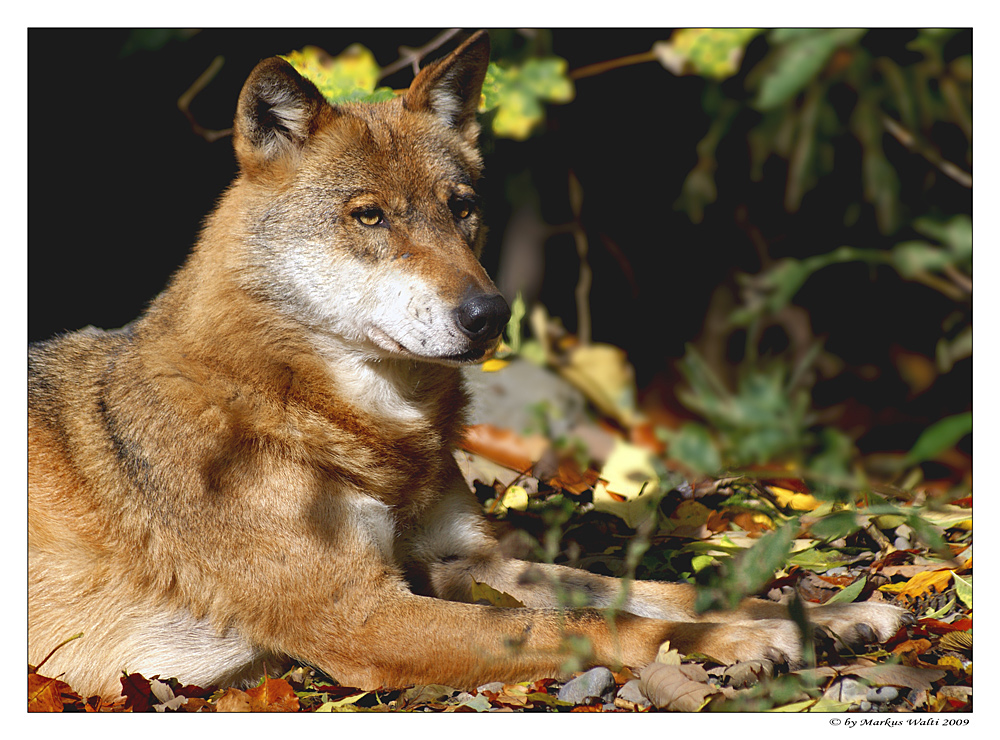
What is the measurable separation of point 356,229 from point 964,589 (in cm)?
252

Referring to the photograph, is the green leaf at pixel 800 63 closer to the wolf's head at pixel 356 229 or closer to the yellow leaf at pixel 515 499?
the wolf's head at pixel 356 229

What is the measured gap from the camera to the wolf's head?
3.02m

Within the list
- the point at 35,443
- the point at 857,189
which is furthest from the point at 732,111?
the point at 857,189

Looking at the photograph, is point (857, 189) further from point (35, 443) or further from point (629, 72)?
point (35, 443)

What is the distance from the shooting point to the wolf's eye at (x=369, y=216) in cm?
324

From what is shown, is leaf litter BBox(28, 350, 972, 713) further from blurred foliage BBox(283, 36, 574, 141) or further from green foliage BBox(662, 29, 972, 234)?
blurred foliage BBox(283, 36, 574, 141)

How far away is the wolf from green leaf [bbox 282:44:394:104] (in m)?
0.68

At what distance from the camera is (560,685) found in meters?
2.86

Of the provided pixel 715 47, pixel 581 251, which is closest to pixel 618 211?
pixel 581 251

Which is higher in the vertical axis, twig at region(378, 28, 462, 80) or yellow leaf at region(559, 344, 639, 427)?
twig at region(378, 28, 462, 80)

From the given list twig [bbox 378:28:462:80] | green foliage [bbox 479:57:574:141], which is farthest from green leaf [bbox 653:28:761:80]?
twig [bbox 378:28:462:80]

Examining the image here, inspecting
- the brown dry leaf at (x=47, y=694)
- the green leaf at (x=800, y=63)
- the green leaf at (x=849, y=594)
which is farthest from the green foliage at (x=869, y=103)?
the brown dry leaf at (x=47, y=694)

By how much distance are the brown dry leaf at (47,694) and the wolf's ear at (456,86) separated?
2.50 m

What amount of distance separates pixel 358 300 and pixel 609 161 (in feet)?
14.6
